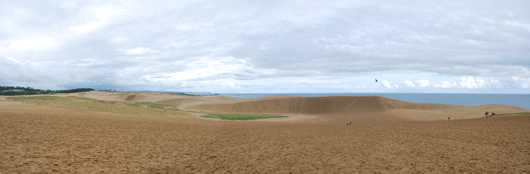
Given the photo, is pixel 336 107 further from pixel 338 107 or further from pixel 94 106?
pixel 94 106

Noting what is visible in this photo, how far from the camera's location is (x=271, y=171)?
30.8 feet

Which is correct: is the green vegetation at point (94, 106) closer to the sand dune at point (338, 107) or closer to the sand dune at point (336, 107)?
the sand dune at point (336, 107)

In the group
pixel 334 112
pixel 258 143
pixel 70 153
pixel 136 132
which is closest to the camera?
pixel 70 153

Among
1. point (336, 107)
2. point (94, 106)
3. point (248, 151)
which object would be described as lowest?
point (248, 151)

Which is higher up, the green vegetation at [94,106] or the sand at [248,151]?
the green vegetation at [94,106]

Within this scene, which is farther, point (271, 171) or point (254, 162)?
point (254, 162)

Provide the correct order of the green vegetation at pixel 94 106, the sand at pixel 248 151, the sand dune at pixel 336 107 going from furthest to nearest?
the sand dune at pixel 336 107
the green vegetation at pixel 94 106
the sand at pixel 248 151

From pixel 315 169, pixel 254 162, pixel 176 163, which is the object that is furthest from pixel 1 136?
pixel 315 169

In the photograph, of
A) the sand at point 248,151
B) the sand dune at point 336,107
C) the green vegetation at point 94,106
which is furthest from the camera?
the sand dune at point 336,107

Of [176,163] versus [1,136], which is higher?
[1,136]

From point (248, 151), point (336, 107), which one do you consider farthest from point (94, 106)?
point (336, 107)

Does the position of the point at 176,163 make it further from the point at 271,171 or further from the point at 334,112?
the point at 334,112

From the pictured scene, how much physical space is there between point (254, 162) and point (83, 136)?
917 centimetres

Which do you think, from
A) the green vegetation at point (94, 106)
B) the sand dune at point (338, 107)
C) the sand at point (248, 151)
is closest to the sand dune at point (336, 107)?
the sand dune at point (338, 107)
